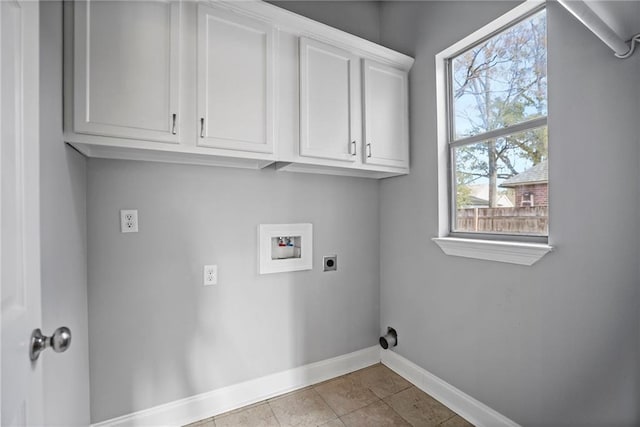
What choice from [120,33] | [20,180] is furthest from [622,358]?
A: [120,33]

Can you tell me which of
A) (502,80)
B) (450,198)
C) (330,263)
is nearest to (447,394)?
(330,263)

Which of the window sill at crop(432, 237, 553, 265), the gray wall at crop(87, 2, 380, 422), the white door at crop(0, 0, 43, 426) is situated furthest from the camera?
the gray wall at crop(87, 2, 380, 422)

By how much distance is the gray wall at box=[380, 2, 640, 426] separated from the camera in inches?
46.7

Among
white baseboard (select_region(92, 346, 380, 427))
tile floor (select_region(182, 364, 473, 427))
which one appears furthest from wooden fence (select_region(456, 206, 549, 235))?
white baseboard (select_region(92, 346, 380, 427))

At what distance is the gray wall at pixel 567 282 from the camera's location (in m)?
1.19

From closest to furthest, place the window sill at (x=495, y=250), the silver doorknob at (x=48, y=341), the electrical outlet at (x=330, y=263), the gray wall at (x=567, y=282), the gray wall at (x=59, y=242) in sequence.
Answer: the silver doorknob at (x=48, y=341) < the gray wall at (x=59, y=242) < the gray wall at (x=567, y=282) < the window sill at (x=495, y=250) < the electrical outlet at (x=330, y=263)

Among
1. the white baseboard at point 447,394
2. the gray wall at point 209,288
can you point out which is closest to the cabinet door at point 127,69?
the gray wall at point 209,288

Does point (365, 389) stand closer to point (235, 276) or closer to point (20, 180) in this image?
point (235, 276)

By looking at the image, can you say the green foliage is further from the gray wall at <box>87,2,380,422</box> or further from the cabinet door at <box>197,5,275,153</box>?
the cabinet door at <box>197,5,275,153</box>

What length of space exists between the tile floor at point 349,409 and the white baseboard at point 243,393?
0.14 ft

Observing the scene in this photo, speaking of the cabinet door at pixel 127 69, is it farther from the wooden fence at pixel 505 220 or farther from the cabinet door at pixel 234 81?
the wooden fence at pixel 505 220

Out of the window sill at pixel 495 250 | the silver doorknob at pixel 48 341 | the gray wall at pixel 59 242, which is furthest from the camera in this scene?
the window sill at pixel 495 250

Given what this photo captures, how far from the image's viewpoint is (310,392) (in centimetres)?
204

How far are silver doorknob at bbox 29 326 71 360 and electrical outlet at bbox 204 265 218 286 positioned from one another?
1020 mm
